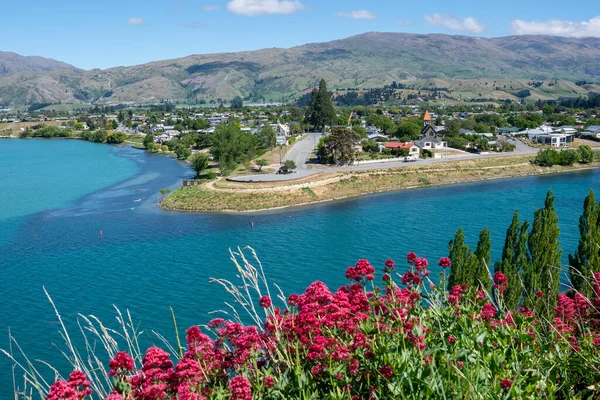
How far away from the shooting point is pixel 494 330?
4758 millimetres

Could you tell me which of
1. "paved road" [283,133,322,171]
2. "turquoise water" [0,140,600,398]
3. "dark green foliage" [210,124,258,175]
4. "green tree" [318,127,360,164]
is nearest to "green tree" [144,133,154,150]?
"paved road" [283,133,322,171]

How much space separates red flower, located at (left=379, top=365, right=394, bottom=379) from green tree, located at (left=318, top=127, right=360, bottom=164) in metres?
Answer: 41.2

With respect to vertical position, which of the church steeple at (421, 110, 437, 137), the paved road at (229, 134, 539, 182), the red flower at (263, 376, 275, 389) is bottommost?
the paved road at (229, 134, 539, 182)

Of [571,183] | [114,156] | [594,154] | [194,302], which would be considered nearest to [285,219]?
[194,302]

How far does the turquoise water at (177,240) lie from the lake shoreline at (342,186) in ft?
4.60

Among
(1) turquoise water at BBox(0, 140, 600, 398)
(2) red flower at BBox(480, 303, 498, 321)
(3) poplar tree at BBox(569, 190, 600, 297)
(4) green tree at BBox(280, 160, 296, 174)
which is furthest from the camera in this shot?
(4) green tree at BBox(280, 160, 296, 174)

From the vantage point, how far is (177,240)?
2670 centimetres

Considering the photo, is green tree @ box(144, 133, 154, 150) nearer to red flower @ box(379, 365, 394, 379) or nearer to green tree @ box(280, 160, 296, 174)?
green tree @ box(280, 160, 296, 174)

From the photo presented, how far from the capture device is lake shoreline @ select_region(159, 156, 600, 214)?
34.4 meters

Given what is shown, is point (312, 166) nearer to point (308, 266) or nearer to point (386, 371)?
point (308, 266)

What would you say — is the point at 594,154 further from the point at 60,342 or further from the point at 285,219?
the point at 60,342

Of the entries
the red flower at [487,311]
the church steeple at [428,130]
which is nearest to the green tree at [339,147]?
the church steeple at [428,130]

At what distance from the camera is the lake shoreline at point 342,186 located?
34.4 m

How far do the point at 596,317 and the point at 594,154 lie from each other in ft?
170
